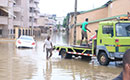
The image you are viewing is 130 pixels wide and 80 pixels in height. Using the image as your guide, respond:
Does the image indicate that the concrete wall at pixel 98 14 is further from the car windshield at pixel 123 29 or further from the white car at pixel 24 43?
the car windshield at pixel 123 29

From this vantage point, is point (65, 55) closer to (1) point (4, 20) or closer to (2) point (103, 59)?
(2) point (103, 59)

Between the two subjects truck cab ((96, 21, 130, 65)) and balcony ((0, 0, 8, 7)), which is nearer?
truck cab ((96, 21, 130, 65))

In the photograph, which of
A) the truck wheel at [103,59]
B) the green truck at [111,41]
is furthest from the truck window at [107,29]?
the truck wheel at [103,59]

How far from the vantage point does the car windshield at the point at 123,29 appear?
13055 millimetres

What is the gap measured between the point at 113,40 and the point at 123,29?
792 mm

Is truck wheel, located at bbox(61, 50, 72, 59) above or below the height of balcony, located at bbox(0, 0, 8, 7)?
below

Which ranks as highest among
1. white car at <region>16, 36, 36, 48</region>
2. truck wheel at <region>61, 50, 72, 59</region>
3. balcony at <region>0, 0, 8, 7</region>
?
balcony at <region>0, 0, 8, 7</region>

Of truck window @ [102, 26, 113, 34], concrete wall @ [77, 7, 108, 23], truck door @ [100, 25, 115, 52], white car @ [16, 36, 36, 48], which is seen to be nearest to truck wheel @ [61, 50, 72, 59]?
truck door @ [100, 25, 115, 52]

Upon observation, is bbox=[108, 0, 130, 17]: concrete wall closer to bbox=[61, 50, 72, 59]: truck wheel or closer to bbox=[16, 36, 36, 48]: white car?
bbox=[61, 50, 72, 59]: truck wheel

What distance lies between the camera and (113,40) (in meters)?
12.9

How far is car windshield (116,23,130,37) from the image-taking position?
13.1 meters

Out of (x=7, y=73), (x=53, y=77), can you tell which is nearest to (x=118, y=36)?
(x=53, y=77)

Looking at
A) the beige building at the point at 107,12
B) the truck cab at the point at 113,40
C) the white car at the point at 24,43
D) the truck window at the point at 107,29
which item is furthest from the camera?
the white car at the point at 24,43

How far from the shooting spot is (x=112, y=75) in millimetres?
11320
